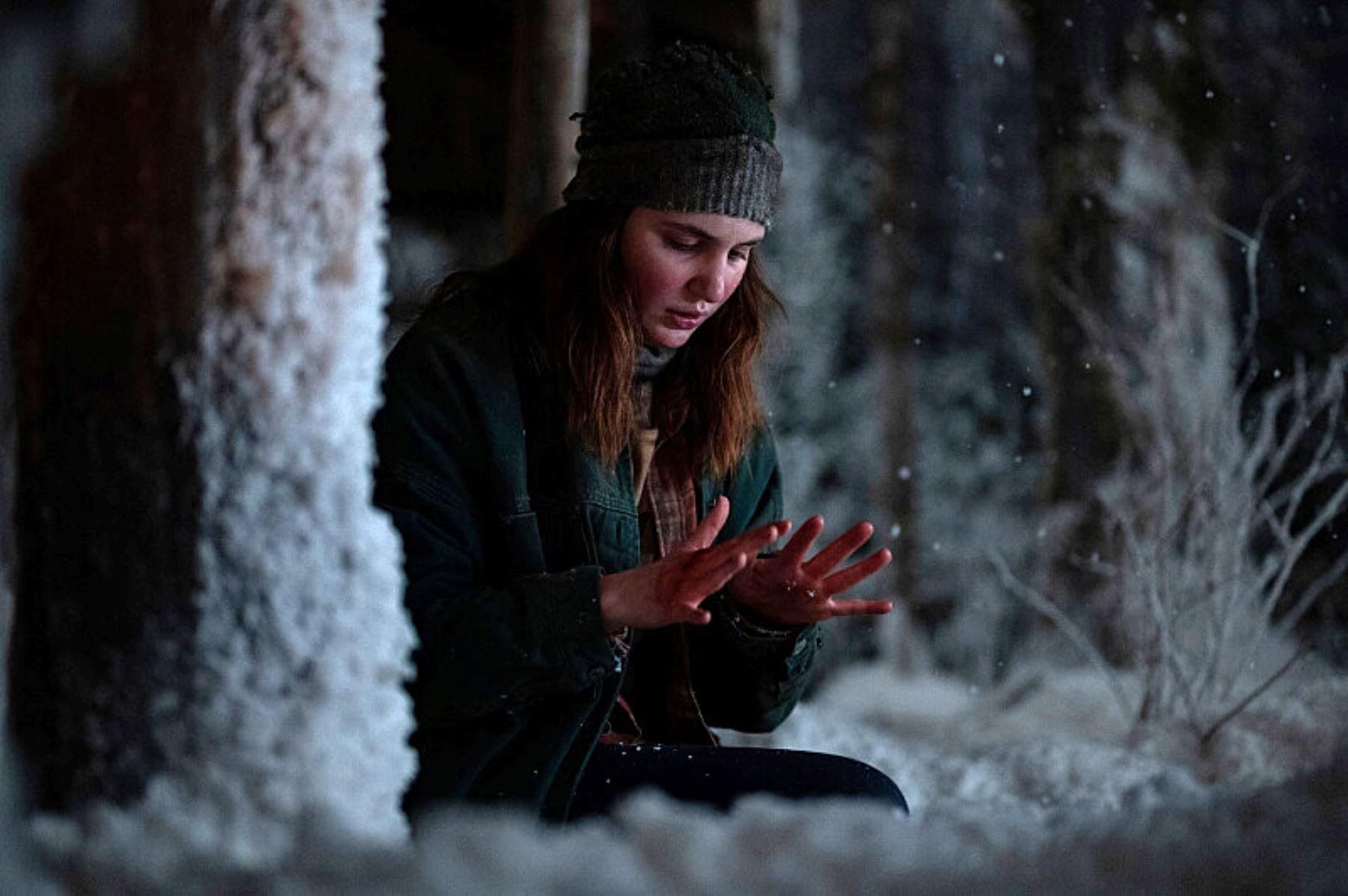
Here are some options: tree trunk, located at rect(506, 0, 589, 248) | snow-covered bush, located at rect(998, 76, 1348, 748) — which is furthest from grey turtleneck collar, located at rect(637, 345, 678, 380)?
snow-covered bush, located at rect(998, 76, 1348, 748)

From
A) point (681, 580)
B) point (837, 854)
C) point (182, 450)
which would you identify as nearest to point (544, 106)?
point (681, 580)

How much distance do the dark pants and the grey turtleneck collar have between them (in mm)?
487

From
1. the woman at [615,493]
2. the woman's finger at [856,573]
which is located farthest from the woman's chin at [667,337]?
the woman's finger at [856,573]

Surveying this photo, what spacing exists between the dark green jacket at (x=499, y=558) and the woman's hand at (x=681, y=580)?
1.0 inches

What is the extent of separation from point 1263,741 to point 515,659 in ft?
6.49

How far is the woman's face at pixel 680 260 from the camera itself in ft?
5.55

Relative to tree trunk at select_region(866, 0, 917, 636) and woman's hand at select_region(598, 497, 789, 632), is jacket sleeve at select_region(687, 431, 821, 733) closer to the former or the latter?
woman's hand at select_region(598, 497, 789, 632)

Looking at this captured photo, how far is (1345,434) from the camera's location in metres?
3.26

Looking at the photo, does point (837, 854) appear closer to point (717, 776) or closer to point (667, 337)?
point (717, 776)

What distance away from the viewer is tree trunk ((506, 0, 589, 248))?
2879mm

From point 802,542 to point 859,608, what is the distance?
11 cm

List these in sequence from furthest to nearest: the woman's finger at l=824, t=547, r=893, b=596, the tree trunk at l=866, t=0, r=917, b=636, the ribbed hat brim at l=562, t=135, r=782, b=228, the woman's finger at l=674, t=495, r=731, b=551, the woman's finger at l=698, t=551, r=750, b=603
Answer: the tree trunk at l=866, t=0, r=917, b=636 < the ribbed hat brim at l=562, t=135, r=782, b=228 < the woman's finger at l=824, t=547, r=893, b=596 < the woman's finger at l=674, t=495, r=731, b=551 < the woman's finger at l=698, t=551, r=750, b=603

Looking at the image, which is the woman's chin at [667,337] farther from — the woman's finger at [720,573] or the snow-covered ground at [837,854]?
the snow-covered ground at [837,854]

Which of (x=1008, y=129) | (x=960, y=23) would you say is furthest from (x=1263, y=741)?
(x=960, y=23)
